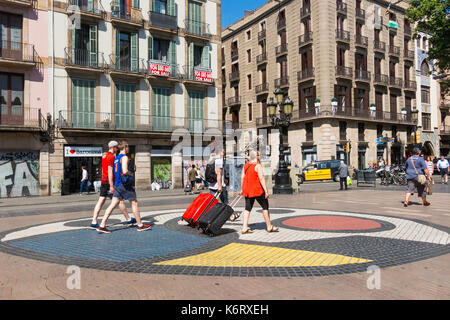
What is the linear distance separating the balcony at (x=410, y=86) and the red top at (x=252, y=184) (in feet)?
132

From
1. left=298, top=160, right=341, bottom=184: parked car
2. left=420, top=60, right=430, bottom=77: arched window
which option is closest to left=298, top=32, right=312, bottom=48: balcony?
left=298, top=160, right=341, bottom=184: parked car

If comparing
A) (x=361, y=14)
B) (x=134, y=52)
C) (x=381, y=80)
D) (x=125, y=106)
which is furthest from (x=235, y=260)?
(x=381, y=80)

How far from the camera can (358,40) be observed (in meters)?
36.6

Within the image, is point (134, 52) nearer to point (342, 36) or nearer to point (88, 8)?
point (88, 8)

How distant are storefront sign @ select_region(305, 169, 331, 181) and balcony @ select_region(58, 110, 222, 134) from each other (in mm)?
9590

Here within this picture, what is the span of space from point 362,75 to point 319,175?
13.6 m

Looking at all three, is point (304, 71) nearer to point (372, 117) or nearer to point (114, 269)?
point (372, 117)

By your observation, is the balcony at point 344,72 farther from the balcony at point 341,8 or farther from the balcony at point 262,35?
the balcony at point 262,35

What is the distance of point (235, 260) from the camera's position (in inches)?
189

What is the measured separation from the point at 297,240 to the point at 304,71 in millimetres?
32311

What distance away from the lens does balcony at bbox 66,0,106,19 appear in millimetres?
21328

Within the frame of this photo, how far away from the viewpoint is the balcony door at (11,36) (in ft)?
64.6

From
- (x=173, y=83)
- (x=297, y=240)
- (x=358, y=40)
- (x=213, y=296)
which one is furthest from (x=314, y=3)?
(x=213, y=296)

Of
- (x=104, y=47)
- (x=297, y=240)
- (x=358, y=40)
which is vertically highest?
(x=358, y=40)
